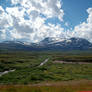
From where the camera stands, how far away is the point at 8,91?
517 inches

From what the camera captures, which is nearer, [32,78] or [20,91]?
[20,91]

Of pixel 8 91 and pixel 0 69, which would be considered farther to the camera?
pixel 0 69

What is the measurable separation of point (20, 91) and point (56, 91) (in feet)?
10.7

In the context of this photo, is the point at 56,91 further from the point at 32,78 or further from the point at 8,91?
the point at 32,78

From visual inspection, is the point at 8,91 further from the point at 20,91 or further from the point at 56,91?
the point at 56,91

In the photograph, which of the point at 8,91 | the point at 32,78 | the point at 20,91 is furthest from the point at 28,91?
the point at 32,78

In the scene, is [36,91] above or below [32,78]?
above

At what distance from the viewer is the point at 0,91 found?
1308 cm

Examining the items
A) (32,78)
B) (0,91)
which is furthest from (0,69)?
(0,91)

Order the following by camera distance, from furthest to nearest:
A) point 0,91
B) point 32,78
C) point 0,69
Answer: point 0,69 → point 32,78 → point 0,91

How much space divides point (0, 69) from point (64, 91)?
63859 millimetres

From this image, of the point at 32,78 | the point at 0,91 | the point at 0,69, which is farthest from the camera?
the point at 0,69

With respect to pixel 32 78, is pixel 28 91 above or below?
above

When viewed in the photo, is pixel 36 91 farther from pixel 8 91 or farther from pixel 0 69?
pixel 0 69
